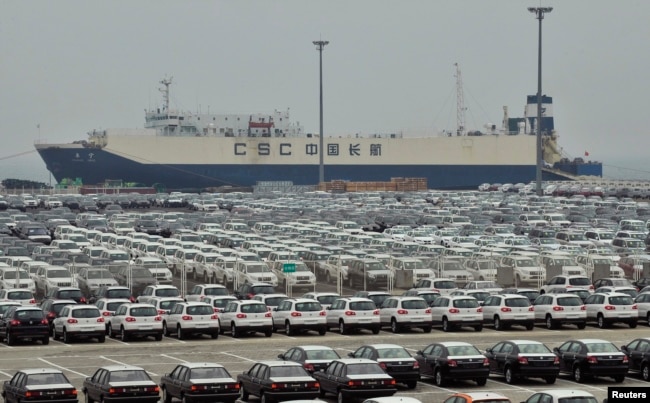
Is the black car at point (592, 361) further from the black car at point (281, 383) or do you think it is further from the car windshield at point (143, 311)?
the car windshield at point (143, 311)

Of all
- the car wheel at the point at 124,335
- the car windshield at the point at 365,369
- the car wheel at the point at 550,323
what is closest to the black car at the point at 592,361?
the car windshield at the point at 365,369

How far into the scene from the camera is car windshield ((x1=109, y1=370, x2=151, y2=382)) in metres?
25.1

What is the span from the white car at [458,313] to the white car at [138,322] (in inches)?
325

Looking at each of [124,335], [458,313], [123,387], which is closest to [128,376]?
[123,387]

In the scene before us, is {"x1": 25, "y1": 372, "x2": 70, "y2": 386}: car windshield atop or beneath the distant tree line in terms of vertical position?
atop

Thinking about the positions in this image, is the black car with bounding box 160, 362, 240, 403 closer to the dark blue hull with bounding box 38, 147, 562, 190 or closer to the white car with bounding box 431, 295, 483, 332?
the white car with bounding box 431, 295, 483, 332

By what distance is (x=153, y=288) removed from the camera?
1715 inches

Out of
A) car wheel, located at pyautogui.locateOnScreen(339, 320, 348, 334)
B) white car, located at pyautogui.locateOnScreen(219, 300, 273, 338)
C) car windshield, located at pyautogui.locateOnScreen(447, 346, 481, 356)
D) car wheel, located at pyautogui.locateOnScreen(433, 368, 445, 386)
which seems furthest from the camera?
car wheel, located at pyautogui.locateOnScreen(339, 320, 348, 334)

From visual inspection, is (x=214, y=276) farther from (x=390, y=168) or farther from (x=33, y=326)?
(x=390, y=168)

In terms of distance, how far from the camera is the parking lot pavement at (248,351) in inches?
1122

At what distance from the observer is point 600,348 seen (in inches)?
1130

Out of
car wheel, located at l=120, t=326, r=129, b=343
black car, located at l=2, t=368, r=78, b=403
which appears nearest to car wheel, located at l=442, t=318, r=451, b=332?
car wheel, located at l=120, t=326, r=129, b=343

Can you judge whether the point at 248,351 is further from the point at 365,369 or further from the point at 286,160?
the point at 286,160

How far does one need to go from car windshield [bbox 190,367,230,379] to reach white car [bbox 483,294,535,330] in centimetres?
1527
